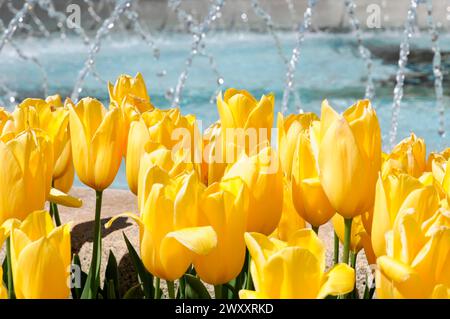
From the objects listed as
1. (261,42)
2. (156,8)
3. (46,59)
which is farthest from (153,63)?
(156,8)

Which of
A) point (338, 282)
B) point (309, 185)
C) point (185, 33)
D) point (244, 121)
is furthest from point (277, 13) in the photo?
point (338, 282)

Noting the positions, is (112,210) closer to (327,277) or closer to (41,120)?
(41,120)

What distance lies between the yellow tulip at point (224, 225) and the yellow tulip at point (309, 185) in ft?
0.40

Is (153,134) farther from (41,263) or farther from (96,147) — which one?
(41,263)

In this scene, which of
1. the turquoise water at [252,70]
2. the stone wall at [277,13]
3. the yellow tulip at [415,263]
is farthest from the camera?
the stone wall at [277,13]

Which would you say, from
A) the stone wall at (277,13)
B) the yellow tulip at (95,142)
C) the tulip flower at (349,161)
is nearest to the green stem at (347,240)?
the tulip flower at (349,161)

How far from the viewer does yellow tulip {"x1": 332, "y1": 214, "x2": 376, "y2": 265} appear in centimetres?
95

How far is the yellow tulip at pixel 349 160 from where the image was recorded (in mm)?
858

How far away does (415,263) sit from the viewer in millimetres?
677

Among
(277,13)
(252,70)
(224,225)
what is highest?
(277,13)

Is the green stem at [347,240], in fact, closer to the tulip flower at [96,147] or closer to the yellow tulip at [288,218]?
the yellow tulip at [288,218]

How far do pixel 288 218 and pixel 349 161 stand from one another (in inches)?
6.4

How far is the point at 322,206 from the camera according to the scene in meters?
0.92

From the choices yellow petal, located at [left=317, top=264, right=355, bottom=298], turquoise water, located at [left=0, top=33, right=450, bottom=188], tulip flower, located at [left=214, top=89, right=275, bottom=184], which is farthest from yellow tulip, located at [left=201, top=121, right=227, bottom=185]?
turquoise water, located at [left=0, top=33, right=450, bottom=188]
